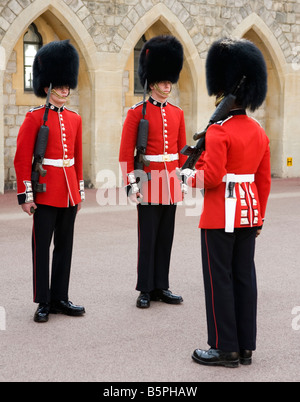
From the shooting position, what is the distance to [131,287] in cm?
530

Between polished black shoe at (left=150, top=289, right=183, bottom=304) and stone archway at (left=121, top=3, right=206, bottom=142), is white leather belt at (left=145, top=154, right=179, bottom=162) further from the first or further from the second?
stone archway at (left=121, top=3, right=206, bottom=142)

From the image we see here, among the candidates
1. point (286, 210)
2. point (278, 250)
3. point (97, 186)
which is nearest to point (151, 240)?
point (278, 250)

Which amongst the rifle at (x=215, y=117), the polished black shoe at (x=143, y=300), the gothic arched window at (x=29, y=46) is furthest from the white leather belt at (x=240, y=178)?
the gothic arched window at (x=29, y=46)

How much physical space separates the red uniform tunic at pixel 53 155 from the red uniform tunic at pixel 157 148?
0.38 m

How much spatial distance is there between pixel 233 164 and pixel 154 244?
1.47 m

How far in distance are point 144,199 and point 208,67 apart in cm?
137

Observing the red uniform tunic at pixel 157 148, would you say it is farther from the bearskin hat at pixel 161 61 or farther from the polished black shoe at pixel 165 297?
the polished black shoe at pixel 165 297

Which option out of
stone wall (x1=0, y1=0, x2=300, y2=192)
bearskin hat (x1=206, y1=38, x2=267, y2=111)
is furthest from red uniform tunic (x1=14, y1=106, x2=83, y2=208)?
stone wall (x1=0, y1=0, x2=300, y2=192)

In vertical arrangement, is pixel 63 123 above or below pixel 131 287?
above

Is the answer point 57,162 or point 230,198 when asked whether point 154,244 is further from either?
point 230,198

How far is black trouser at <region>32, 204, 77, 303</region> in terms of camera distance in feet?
14.6

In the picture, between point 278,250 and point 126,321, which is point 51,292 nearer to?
point 126,321

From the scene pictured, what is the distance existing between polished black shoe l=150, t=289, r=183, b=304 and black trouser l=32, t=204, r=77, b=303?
0.69 metres
